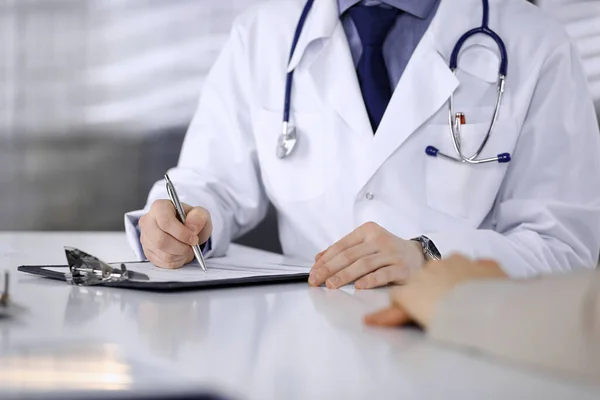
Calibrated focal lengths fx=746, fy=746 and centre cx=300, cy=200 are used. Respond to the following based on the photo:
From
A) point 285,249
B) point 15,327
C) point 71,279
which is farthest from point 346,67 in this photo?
point 15,327

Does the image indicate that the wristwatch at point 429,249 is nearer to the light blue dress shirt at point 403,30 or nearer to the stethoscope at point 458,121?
the stethoscope at point 458,121

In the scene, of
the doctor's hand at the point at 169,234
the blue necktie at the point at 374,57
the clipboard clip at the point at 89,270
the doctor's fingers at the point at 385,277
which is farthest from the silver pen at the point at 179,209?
the blue necktie at the point at 374,57

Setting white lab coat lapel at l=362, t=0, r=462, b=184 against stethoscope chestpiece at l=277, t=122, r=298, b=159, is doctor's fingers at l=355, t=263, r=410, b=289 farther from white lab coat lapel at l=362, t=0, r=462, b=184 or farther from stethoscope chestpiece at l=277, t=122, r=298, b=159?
stethoscope chestpiece at l=277, t=122, r=298, b=159

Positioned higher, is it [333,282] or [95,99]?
[95,99]

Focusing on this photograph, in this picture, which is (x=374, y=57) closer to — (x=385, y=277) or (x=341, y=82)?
(x=341, y=82)

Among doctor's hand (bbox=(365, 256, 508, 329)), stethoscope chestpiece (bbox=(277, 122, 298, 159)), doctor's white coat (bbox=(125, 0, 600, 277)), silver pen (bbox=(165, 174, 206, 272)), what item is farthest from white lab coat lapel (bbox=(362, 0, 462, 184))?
doctor's hand (bbox=(365, 256, 508, 329))

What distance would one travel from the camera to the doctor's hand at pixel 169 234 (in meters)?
1.20

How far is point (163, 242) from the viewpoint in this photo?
1200 mm

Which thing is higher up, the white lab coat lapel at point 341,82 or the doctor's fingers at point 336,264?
the white lab coat lapel at point 341,82

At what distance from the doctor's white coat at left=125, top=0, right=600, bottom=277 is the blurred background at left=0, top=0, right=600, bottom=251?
101 cm

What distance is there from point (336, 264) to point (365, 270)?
41mm

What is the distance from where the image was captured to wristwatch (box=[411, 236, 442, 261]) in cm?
115

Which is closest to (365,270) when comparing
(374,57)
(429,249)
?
(429,249)

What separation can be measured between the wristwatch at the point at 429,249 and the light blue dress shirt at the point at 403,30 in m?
0.48
